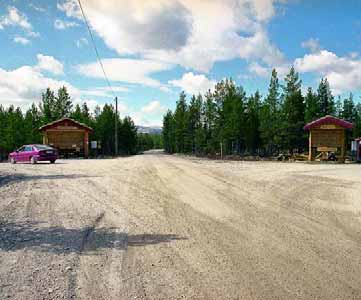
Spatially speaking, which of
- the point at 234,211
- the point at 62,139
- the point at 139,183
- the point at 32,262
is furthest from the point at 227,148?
the point at 32,262

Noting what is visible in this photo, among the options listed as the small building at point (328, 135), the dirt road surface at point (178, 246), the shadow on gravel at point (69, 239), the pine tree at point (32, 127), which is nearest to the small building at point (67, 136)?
the pine tree at point (32, 127)

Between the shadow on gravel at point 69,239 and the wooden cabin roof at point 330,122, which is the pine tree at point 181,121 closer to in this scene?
the wooden cabin roof at point 330,122

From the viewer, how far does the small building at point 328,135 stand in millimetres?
32125

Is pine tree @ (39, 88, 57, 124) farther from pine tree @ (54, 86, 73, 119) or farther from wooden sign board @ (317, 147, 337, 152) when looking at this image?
wooden sign board @ (317, 147, 337, 152)

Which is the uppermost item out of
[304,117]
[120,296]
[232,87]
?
[232,87]

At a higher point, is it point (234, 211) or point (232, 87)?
point (232, 87)

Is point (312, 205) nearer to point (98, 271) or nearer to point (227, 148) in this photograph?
point (98, 271)

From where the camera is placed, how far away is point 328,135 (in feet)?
107

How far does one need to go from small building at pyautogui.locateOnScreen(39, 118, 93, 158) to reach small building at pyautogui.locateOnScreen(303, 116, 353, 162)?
24.4 m

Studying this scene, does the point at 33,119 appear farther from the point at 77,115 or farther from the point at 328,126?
the point at 328,126

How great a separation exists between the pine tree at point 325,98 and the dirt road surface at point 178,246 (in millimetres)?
53660

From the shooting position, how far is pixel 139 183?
1266 cm

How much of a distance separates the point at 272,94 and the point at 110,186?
43.5 meters

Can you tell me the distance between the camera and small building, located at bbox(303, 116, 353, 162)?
32.1m
